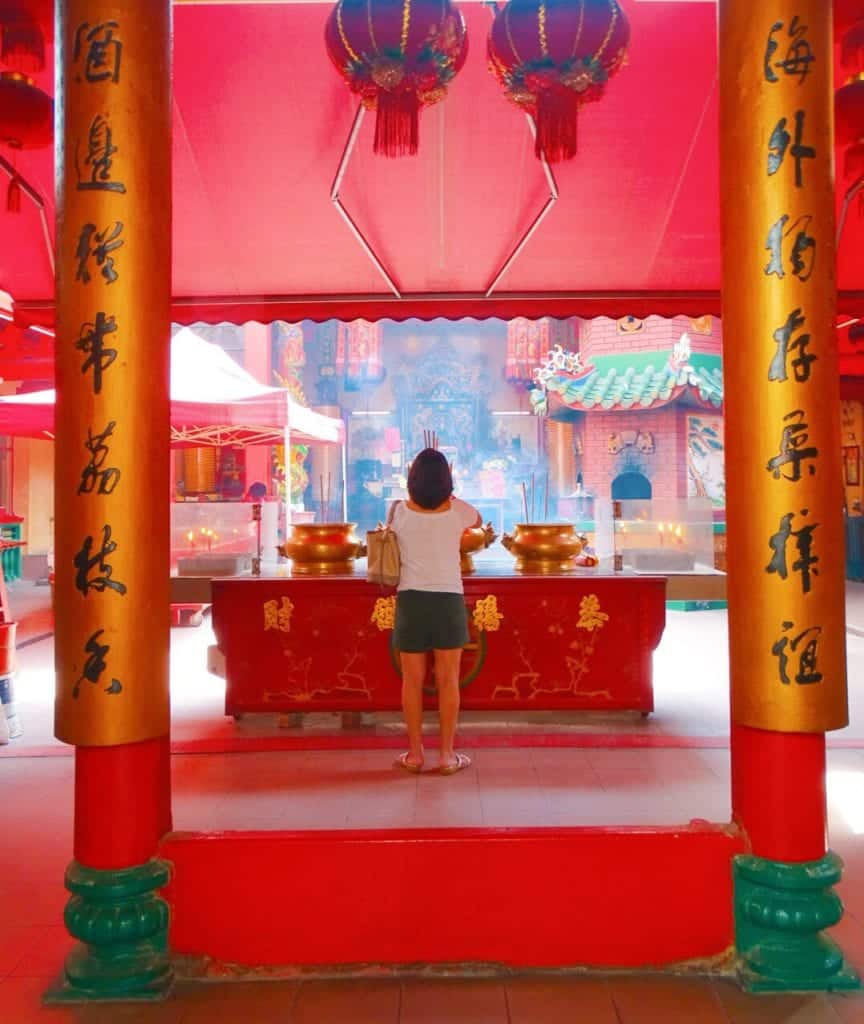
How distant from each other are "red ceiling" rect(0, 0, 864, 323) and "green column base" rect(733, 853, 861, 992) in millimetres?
2715

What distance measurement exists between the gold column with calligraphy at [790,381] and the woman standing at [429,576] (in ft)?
5.29

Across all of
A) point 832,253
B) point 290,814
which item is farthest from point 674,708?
point 832,253

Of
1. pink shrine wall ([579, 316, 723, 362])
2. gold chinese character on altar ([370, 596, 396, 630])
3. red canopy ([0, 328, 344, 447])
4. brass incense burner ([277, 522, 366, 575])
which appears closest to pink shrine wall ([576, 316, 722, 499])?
pink shrine wall ([579, 316, 723, 362])

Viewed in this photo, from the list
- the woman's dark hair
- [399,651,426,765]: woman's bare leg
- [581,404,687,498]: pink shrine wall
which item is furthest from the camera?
[581,404,687,498]: pink shrine wall

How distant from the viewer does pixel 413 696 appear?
3531mm

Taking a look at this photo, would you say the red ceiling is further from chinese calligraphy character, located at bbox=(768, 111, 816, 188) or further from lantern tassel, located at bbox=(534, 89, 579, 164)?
chinese calligraphy character, located at bbox=(768, 111, 816, 188)

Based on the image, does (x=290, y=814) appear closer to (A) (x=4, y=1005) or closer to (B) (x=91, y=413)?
(A) (x=4, y=1005)

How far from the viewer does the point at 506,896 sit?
6.73ft

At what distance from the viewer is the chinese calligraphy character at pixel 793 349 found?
6.36 feet

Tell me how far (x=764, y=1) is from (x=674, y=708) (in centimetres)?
358

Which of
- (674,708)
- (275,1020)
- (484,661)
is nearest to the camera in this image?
(275,1020)

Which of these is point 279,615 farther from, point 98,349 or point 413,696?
point 98,349

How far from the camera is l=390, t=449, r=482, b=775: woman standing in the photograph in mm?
3434

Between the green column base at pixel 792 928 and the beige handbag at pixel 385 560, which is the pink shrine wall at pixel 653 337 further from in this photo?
the green column base at pixel 792 928
